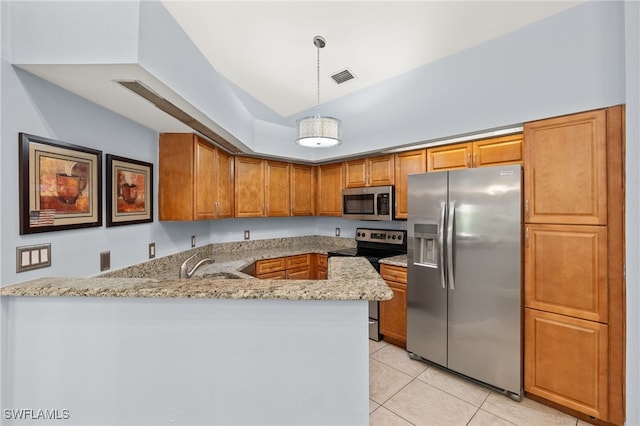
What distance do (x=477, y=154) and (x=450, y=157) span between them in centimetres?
24

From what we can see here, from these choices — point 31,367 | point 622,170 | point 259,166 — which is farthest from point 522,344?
point 259,166

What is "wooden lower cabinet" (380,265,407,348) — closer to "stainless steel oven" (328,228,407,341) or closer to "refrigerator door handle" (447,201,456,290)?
"stainless steel oven" (328,228,407,341)

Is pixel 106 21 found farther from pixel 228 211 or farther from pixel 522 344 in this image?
pixel 522 344

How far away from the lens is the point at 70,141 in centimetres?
151

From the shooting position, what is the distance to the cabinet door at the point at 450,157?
2484mm

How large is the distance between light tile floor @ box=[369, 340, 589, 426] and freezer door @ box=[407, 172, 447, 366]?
8.8 inches

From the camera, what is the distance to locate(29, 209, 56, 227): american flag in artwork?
50.5 inches

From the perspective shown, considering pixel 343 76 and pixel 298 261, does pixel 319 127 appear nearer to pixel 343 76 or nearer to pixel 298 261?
pixel 343 76

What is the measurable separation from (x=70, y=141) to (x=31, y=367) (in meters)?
1.16

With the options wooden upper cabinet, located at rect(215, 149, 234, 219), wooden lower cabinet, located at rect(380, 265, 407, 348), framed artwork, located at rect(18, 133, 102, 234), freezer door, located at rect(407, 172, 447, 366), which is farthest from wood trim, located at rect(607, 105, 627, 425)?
framed artwork, located at rect(18, 133, 102, 234)

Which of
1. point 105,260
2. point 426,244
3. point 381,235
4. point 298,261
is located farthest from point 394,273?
point 105,260

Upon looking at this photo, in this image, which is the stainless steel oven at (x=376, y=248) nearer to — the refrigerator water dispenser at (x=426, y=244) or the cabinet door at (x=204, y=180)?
the refrigerator water dispenser at (x=426, y=244)

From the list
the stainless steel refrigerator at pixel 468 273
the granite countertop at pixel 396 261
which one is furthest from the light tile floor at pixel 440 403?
the granite countertop at pixel 396 261

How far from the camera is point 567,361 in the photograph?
1.86 metres
